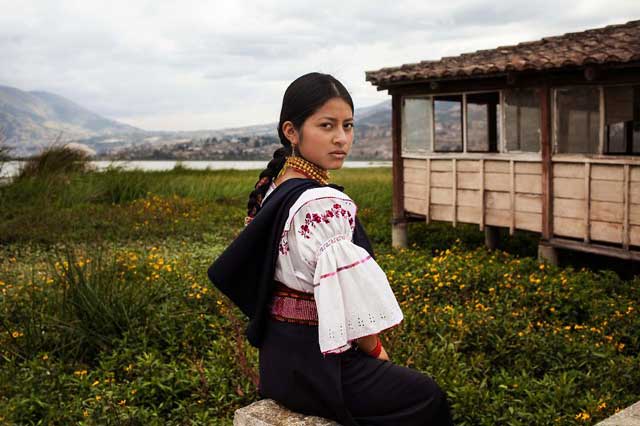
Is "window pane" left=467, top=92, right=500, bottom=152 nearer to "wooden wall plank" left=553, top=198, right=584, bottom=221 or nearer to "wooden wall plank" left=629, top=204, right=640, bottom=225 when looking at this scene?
"wooden wall plank" left=553, top=198, right=584, bottom=221

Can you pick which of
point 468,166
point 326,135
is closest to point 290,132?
point 326,135

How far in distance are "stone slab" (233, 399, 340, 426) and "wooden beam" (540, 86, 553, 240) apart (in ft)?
25.1

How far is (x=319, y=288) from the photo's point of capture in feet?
7.46

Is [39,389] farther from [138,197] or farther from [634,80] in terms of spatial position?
[138,197]

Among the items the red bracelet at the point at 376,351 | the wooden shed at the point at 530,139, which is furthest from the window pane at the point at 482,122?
the red bracelet at the point at 376,351

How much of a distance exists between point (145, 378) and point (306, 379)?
10.0 ft

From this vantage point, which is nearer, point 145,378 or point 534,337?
point 145,378

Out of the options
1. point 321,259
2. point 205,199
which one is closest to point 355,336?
point 321,259

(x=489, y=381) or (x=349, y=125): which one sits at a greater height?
(x=349, y=125)

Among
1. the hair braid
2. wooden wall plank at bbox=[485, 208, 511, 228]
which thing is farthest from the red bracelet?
wooden wall plank at bbox=[485, 208, 511, 228]

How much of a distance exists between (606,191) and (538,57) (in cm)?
202

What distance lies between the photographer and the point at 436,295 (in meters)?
7.46

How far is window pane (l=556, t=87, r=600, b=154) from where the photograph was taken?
9305 mm

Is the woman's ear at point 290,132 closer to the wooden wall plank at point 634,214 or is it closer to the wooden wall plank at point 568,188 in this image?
the wooden wall plank at point 634,214
